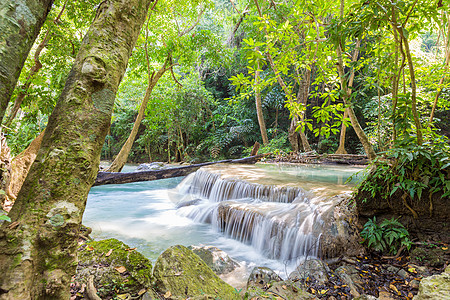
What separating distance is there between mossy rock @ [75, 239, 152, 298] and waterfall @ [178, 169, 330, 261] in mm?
2498

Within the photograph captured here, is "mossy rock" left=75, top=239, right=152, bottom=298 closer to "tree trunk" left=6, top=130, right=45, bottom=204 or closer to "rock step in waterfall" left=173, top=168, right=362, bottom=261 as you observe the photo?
"tree trunk" left=6, top=130, right=45, bottom=204

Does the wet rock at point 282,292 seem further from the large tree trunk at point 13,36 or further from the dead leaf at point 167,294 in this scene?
the large tree trunk at point 13,36

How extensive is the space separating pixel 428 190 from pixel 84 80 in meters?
3.66

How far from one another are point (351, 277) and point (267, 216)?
5.59ft

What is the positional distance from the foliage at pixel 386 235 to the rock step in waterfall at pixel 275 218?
295 mm

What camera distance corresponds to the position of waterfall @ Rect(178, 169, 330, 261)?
3.68 meters

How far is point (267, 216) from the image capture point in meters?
4.21

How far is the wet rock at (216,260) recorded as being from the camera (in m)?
3.30

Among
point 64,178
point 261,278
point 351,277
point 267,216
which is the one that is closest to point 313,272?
point 351,277

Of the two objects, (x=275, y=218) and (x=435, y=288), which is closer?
(x=435, y=288)

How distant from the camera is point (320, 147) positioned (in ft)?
45.2

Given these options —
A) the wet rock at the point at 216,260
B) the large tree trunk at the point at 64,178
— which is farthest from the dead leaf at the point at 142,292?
the wet rock at the point at 216,260

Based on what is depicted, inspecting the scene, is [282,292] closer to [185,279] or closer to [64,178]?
[185,279]

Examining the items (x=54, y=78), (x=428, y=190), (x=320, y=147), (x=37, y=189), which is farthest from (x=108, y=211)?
(x=320, y=147)
